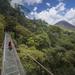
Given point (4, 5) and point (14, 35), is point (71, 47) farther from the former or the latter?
point (4, 5)

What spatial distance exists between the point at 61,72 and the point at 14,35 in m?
21.2

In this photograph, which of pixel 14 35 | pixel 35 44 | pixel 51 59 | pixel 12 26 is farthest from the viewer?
pixel 12 26

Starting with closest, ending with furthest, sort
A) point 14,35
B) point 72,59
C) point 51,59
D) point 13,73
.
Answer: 1. point 13,73
2. point 51,59
3. point 72,59
4. point 14,35

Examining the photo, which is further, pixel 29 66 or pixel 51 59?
pixel 51 59

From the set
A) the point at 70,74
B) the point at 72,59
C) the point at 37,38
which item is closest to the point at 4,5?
the point at 37,38

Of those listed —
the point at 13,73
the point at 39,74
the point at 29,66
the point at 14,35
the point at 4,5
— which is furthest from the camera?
the point at 4,5

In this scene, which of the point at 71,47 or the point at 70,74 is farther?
the point at 71,47

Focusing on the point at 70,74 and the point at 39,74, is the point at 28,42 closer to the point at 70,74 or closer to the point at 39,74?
the point at 70,74

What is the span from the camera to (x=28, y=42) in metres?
31.9

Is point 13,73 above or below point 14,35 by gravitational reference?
below

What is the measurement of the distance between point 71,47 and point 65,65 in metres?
10.6

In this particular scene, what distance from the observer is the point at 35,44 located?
31.3m

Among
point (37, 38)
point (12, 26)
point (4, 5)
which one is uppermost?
point (4, 5)

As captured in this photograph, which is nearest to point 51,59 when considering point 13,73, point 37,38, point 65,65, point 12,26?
point 65,65
